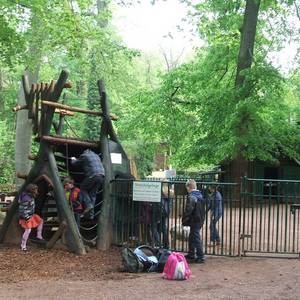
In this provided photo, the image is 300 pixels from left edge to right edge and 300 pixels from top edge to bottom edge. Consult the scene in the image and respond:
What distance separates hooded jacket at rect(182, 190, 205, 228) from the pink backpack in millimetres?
1675

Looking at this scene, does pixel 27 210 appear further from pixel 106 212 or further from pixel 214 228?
pixel 214 228

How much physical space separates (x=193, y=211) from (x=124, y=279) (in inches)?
93.4

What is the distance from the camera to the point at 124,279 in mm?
8438

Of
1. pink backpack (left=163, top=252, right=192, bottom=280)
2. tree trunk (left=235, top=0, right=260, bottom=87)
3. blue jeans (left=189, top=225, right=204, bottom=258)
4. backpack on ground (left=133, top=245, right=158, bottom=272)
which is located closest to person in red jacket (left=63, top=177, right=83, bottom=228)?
backpack on ground (left=133, top=245, right=158, bottom=272)

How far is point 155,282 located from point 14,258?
3471 mm

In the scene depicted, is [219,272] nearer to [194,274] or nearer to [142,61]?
[194,274]

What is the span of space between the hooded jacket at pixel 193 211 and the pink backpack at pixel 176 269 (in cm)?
167

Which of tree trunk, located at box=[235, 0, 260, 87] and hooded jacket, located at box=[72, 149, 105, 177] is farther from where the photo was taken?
tree trunk, located at box=[235, 0, 260, 87]

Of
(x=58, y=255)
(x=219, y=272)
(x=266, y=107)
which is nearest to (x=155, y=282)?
(x=219, y=272)

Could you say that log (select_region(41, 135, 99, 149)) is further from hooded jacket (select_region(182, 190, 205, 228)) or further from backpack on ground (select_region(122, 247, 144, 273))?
backpack on ground (select_region(122, 247, 144, 273))

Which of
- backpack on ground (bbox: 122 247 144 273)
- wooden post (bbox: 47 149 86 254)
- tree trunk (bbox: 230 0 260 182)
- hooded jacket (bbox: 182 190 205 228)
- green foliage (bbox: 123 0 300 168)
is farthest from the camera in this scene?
tree trunk (bbox: 230 0 260 182)

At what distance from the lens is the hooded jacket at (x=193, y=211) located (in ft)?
33.3

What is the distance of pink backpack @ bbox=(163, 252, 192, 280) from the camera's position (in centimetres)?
838

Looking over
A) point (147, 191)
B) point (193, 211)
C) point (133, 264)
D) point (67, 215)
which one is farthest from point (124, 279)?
point (67, 215)
